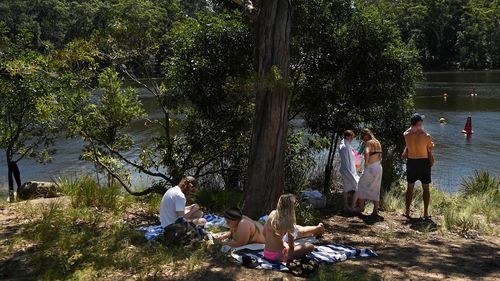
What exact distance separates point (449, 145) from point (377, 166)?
51.1 feet

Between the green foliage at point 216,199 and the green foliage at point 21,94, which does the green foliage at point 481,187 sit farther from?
the green foliage at point 21,94

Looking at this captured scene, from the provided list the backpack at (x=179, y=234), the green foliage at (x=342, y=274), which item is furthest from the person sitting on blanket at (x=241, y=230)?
the green foliage at (x=342, y=274)

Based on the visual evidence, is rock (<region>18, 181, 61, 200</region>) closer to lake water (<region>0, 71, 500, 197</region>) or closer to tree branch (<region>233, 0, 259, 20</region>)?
lake water (<region>0, 71, 500, 197</region>)

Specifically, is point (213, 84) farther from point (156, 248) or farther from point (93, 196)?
point (156, 248)

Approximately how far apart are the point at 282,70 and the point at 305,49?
3002 millimetres

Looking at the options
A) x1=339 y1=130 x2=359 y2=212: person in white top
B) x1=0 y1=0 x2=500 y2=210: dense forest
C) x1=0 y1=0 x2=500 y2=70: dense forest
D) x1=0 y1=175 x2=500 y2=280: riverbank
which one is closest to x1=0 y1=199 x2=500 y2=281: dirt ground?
x1=0 y1=175 x2=500 y2=280: riverbank

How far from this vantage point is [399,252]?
21.8 feet

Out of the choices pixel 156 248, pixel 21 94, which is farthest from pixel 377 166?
pixel 21 94

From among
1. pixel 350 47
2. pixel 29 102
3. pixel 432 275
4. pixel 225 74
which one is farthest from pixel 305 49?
pixel 29 102

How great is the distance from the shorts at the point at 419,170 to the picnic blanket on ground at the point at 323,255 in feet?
8.24

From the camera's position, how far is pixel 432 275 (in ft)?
18.8

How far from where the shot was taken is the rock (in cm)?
1085

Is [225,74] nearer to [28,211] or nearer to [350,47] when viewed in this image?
[350,47]

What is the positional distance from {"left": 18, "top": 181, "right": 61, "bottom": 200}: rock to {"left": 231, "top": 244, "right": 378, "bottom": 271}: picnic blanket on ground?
5712 millimetres
